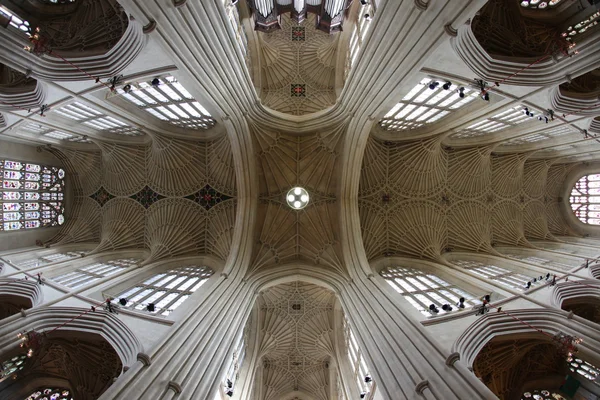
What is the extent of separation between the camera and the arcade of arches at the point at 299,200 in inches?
354

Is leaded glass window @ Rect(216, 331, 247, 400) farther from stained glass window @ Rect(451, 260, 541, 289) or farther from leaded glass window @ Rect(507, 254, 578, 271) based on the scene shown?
leaded glass window @ Rect(507, 254, 578, 271)

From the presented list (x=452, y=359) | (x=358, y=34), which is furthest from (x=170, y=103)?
(x=452, y=359)

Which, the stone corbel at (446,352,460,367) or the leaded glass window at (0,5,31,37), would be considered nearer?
the stone corbel at (446,352,460,367)

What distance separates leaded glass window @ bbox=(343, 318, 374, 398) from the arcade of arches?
0.17 m

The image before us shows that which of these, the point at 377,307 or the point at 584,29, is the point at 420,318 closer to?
the point at 377,307

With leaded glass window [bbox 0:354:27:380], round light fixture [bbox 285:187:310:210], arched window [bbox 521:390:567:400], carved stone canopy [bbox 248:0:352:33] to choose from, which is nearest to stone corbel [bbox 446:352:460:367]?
arched window [bbox 521:390:567:400]

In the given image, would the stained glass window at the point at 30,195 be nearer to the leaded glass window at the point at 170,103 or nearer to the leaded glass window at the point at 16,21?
the leaded glass window at the point at 16,21

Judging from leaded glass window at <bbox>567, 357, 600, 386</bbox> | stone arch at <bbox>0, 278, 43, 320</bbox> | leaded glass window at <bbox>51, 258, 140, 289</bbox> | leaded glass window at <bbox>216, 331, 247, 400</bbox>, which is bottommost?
leaded glass window at <bbox>216, 331, 247, 400</bbox>

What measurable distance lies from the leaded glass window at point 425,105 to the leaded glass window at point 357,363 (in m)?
10.4

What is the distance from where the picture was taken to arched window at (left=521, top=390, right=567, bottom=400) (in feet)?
34.5

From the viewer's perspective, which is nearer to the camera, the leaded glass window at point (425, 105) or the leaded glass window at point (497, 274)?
the leaded glass window at point (425, 105)

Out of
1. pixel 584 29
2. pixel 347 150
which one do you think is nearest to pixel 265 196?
pixel 347 150

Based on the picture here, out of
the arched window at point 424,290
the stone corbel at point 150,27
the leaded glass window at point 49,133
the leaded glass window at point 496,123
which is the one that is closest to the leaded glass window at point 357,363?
the arched window at point 424,290

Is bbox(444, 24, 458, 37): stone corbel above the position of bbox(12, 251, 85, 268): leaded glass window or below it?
above
